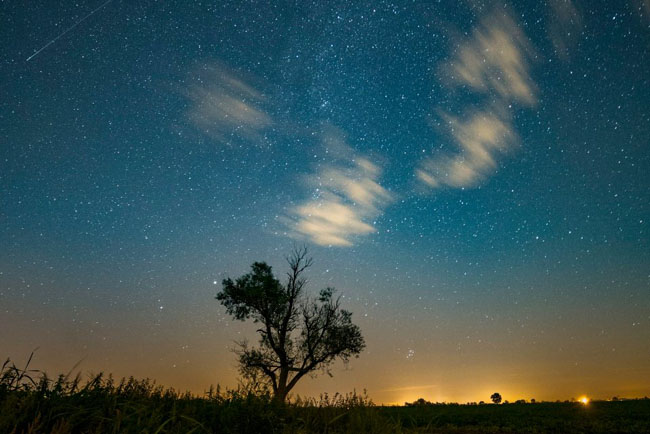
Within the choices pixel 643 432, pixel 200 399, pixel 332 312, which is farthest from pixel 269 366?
pixel 200 399

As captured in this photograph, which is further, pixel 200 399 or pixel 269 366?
pixel 269 366

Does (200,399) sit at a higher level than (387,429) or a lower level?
higher

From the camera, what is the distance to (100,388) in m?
4.81

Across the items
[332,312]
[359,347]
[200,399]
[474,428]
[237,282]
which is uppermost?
[237,282]

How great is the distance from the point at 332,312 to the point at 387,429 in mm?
28212

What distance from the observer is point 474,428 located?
715 inches

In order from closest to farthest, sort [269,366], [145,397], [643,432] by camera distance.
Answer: [145,397] → [643,432] → [269,366]

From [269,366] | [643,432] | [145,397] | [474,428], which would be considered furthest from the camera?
[269,366]

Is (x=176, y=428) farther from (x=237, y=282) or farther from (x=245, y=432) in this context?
(x=237, y=282)

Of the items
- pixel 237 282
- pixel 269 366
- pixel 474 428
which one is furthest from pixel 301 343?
pixel 474 428

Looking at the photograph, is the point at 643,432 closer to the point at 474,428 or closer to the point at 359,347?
the point at 474,428

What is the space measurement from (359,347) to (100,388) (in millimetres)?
29590

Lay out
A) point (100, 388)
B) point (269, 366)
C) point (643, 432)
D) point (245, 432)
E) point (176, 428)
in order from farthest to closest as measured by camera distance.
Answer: point (269, 366), point (643, 432), point (100, 388), point (245, 432), point (176, 428)

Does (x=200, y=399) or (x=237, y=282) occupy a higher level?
(x=237, y=282)
